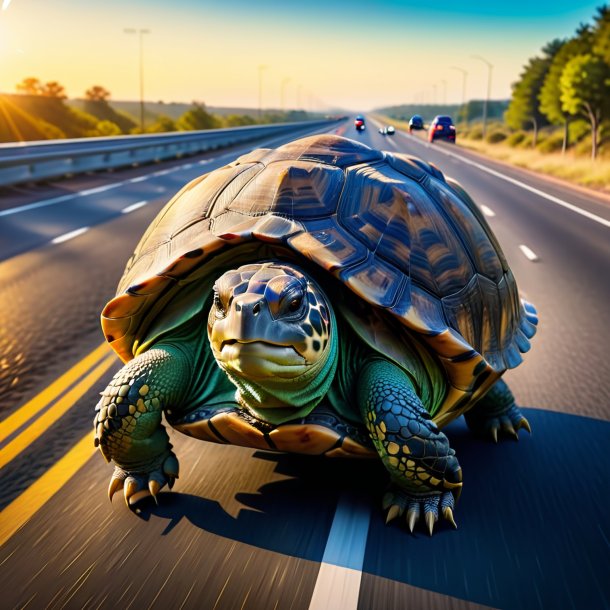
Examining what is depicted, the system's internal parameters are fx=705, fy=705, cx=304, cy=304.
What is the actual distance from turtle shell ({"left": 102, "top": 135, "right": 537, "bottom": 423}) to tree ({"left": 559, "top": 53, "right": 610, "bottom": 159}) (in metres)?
46.8

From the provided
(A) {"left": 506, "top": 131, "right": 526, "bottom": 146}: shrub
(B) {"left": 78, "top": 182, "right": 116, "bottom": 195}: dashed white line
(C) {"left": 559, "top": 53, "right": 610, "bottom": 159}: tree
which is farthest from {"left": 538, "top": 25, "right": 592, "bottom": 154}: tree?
(B) {"left": 78, "top": 182, "right": 116, "bottom": 195}: dashed white line

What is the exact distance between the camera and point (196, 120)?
2303 inches

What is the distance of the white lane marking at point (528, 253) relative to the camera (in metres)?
10.8

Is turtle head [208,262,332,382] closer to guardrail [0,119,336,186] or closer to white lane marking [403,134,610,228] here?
white lane marking [403,134,610,228]

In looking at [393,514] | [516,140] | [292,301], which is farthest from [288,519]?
[516,140]

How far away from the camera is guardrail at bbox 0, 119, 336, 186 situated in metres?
17.9

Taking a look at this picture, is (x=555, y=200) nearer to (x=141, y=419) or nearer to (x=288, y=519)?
(x=288, y=519)

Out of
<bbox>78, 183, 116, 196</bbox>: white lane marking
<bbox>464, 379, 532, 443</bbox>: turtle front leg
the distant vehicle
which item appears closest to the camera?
<bbox>464, 379, 532, 443</bbox>: turtle front leg

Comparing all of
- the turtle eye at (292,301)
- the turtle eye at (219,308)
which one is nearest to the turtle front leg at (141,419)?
the turtle eye at (219,308)

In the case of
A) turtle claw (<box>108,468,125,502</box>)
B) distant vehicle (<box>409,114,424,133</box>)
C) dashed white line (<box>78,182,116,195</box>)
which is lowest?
dashed white line (<box>78,182,116,195</box>)

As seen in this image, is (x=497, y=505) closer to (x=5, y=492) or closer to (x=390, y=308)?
(x=390, y=308)

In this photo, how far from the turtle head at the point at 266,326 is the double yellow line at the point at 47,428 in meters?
1.39

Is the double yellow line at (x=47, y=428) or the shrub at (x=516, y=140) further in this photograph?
the shrub at (x=516, y=140)

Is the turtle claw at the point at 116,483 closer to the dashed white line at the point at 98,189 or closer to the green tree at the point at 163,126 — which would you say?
the dashed white line at the point at 98,189
